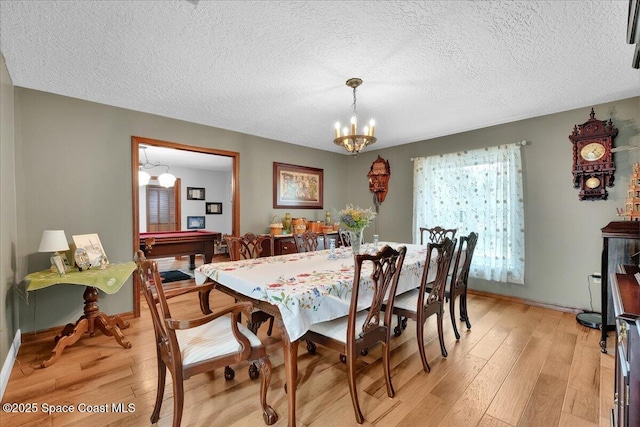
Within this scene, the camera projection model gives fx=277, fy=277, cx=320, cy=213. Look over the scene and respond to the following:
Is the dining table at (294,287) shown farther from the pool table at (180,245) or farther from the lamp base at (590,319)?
the pool table at (180,245)

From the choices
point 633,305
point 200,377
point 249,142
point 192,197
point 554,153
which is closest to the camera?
point 633,305

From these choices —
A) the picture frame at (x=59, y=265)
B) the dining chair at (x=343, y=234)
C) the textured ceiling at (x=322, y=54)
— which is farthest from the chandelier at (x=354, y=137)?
the picture frame at (x=59, y=265)

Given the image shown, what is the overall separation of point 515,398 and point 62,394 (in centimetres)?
304

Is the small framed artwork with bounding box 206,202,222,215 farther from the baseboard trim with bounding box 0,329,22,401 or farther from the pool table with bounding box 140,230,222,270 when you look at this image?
the baseboard trim with bounding box 0,329,22,401

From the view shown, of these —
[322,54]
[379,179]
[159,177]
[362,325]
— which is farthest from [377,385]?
[159,177]

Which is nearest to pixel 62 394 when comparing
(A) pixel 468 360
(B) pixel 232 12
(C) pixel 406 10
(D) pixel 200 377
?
(D) pixel 200 377

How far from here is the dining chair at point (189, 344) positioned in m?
1.37

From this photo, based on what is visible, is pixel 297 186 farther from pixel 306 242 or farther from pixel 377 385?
pixel 377 385

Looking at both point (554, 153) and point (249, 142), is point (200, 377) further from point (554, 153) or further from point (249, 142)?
point (554, 153)

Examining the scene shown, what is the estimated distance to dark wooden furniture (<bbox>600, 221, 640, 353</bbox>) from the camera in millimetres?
2379

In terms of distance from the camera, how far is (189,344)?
155 centimetres

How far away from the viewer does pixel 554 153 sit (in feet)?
11.3

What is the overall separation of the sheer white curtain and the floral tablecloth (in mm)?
1866

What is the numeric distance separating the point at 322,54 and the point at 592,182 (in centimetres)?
338
